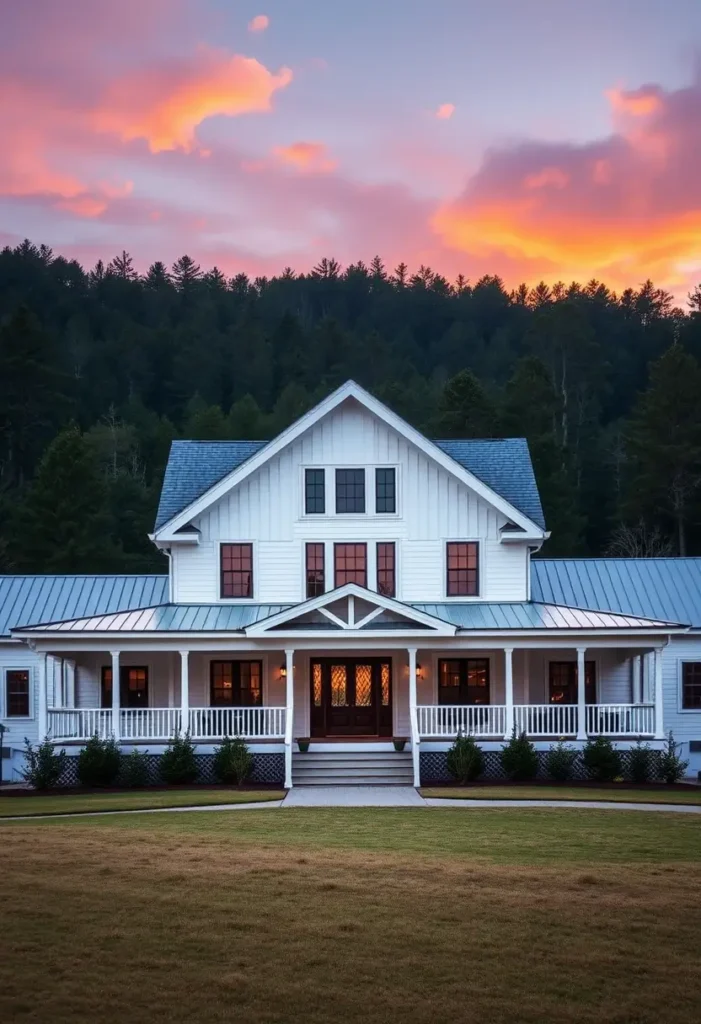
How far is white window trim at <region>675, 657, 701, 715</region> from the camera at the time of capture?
3575 centimetres

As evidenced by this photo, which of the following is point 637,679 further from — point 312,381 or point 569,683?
point 312,381

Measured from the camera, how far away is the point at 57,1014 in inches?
440

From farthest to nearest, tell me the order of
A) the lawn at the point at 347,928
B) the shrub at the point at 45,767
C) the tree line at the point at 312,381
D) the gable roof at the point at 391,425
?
the tree line at the point at 312,381 < the gable roof at the point at 391,425 < the shrub at the point at 45,767 < the lawn at the point at 347,928

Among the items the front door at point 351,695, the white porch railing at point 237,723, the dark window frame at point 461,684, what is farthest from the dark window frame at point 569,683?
the white porch railing at point 237,723

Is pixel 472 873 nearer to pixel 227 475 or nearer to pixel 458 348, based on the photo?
pixel 227 475

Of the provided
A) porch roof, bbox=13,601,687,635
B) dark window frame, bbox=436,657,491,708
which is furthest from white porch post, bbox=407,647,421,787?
dark window frame, bbox=436,657,491,708

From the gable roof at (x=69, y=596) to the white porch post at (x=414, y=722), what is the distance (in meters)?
9.22

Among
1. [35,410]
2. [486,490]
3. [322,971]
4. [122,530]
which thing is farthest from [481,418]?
[322,971]

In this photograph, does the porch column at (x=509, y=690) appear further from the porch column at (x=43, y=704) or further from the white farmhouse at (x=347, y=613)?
the porch column at (x=43, y=704)

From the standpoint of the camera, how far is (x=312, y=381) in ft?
307

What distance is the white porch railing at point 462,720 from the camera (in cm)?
3175

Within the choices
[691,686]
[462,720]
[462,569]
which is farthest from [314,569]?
[691,686]

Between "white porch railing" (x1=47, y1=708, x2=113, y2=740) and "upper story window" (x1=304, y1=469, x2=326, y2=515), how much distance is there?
733 centimetres

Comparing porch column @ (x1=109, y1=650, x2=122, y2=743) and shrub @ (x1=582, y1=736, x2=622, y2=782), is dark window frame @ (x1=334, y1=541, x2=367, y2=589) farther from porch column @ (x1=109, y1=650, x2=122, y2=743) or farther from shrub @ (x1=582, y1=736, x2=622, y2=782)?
shrub @ (x1=582, y1=736, x2=622, y2=782)
